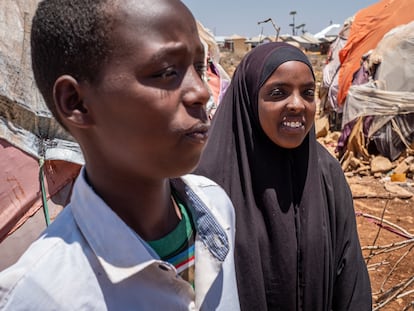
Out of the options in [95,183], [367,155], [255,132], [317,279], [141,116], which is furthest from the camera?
[367,155]

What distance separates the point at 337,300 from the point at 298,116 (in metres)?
0.75

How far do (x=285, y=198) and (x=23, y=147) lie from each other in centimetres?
111

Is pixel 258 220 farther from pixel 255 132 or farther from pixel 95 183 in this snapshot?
pixel 95 183

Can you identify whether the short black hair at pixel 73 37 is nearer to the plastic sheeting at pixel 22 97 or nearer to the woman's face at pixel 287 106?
the woman's face at pixel 287 106

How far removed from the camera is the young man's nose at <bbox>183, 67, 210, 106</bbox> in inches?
34.0

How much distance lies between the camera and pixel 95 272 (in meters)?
0.87

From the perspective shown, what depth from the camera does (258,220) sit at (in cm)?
169

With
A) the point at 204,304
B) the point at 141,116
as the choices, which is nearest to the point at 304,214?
the point at 204,304

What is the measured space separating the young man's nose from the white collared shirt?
0.93 ft

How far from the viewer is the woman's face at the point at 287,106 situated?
67.6 inches

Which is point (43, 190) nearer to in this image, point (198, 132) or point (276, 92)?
point (276, 92)

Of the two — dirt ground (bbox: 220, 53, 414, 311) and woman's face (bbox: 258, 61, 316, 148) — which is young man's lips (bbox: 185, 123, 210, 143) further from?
dirt ground (bbox: 220, 53, 414, 311)

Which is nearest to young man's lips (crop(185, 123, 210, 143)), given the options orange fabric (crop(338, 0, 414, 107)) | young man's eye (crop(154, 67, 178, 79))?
young man's eye (crop(154, 67, 178, 79))

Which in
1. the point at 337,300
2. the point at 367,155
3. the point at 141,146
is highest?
the point at 141,146
